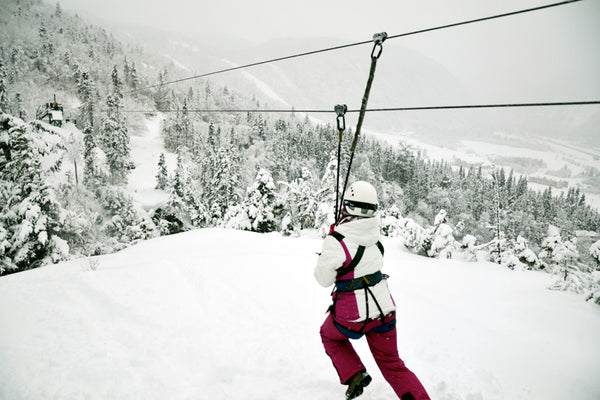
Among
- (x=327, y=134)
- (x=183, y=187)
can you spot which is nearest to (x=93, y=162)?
(x=183, y=187)

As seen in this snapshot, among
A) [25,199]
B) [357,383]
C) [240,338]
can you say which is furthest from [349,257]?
[25,199]

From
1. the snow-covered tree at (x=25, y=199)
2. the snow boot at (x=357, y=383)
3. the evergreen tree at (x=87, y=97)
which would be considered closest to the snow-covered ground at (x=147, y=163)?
the evergreen tree at (x=87, y=97)

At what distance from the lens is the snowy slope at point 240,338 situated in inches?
144

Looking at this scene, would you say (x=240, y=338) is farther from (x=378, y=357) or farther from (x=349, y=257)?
(x=349, y=257)

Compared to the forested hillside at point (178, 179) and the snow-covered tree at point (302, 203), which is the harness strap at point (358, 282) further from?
the snow-covered tree at point (302, 203)

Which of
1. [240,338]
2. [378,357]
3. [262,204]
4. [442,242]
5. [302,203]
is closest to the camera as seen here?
[378,357]

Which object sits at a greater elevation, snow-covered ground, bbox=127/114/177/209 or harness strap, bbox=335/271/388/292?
harness strap, bbox=335/271/388/292

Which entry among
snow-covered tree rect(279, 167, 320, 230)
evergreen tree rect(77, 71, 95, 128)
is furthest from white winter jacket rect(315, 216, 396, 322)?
evergreen tree rect(77, 71, 95, 128)

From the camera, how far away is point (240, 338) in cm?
461

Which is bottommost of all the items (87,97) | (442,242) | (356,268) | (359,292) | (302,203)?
(302,203)

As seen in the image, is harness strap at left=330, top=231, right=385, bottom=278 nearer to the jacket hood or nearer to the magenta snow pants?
the jacket hood

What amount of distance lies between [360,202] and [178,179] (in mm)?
39598

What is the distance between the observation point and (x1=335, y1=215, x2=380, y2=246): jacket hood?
3.02 metres

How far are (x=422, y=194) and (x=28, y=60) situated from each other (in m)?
124
